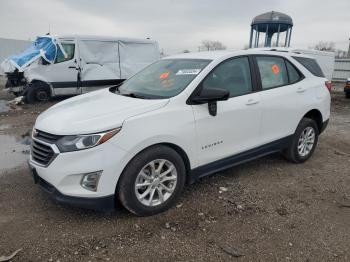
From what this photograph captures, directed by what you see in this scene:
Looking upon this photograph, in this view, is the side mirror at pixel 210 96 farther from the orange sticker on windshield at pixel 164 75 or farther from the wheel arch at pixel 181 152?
the orange sticker on windshield at pixel 164 75

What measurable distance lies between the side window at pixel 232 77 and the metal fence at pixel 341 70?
61.9 feet

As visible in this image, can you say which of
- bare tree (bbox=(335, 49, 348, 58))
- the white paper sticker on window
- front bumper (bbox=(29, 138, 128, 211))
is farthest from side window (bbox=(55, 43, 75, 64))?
bare tree (bbox=(335, 49, 348, 58))

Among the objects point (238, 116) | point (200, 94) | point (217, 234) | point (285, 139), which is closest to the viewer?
point (217, 234)

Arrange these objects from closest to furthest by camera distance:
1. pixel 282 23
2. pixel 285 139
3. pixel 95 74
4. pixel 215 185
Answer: pixel 215 185
pixel 285 139
pixel 95 74
pixel 282 23

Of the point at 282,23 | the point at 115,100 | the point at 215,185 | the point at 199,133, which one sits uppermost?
the point at 282,23

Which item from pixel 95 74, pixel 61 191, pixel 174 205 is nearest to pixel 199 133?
pixel 174 205

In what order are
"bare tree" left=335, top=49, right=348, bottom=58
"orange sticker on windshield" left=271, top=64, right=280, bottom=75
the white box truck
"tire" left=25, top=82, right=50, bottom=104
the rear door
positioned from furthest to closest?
"bare tree" left=335, top=49, right=348, bottom=58 < the white box truck < "tire" left=25, top=82, right=50, bottom=104 < "orange sticker on windshield" left=271, top=64, right=280, bottom=75 < the rear door

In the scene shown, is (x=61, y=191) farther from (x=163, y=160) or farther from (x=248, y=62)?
(x=248, y=62)

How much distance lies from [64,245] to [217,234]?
1.42 meters

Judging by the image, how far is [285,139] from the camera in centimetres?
439

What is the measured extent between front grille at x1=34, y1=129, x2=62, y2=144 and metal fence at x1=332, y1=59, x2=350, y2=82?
2095 cm

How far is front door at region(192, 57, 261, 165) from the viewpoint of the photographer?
132 inches

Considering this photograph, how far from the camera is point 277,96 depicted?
13.5 ft

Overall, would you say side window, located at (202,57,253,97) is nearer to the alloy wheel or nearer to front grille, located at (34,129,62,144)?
the alloy wheel
